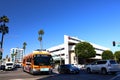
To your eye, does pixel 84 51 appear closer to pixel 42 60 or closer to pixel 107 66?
pixel 42 60

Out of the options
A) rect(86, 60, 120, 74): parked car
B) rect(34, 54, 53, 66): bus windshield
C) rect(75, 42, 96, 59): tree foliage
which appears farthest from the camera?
rect(75, 42, 96, 59): tree foliage

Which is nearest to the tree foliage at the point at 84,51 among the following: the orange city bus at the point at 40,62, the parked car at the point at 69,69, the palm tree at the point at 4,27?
the palm tree at the point at 4,27

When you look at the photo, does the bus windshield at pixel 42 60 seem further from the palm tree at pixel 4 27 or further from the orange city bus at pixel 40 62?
the palm tree at pixel 4 27

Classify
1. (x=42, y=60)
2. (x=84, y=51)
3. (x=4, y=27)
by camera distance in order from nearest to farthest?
(x=42, y=60), (x=4, y=27), (x=84, y=51)

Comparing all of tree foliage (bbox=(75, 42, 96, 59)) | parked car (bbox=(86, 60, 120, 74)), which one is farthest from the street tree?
parked car (bbox=(86, 60, 120, 74))

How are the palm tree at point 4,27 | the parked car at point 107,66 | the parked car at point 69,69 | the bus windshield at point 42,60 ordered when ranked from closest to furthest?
1. the parked car at point 107,66
2. the bus windshield at point 42,60
3. the parked car at point 69,69
4. the palm tree at point 4,27

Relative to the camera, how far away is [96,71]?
3284 centimetres

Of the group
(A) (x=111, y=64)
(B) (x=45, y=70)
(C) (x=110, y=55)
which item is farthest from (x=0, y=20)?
(C) (x=110, y=55)

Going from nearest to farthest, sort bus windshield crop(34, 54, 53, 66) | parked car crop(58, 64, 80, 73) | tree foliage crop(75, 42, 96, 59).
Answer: bus windshield crop(34, 54, 53, 66)
parked car crop(58, 64, 80, 73)
tree foliage crop(75, 42, 96, 59)

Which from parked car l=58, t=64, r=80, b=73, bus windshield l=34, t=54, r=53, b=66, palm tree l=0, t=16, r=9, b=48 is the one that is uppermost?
palm tree l=0, t=16, r=9, b=48

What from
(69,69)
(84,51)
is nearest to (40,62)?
(69,69)

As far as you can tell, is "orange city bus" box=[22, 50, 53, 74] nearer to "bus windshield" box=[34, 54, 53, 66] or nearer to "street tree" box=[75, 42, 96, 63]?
"bus windshield" box=[34, 54, 53, 66]

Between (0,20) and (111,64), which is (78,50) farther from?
(111,64)

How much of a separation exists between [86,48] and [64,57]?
18.9m
